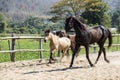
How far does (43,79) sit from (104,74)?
6.77 feet

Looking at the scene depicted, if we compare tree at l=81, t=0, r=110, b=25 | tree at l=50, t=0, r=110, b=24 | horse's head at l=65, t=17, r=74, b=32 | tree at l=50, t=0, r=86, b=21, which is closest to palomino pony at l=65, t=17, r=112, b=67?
horse's head at l=65, t=17, r=74, b=32

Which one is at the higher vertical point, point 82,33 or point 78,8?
point 82,33

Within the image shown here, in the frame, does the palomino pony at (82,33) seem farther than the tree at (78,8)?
No

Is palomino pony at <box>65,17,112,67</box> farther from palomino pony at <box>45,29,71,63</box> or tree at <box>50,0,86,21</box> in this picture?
tree at <box>50,0,86,21</box>

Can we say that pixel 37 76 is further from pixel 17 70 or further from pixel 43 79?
pixel 17 70

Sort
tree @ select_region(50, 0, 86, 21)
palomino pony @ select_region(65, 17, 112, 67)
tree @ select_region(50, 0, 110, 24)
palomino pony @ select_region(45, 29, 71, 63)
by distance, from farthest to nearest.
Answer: tree @ select_region(50, 0, 86, 21) < tree @ select_region(50, 0, 110, 24) < palomino pony @ select_region(45, 29, 71, 63) < palomino pony @ select_region(65, 17, 112, 67)

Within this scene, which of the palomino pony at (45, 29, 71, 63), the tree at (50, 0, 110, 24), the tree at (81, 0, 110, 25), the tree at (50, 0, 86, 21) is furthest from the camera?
the tree at (50, 0, 86, 21)

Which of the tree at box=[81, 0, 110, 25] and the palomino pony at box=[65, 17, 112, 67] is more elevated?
the palomino pony at box=[65, 17, 112, 67]

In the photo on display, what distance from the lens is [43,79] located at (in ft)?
29.8

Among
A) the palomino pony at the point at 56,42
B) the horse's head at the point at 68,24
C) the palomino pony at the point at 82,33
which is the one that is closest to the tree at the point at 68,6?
the palomino pony at the point at 56,42

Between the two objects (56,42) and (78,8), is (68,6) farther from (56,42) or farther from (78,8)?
(56,42)

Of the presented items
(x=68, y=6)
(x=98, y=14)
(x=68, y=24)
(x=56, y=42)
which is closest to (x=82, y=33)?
(x=68, y=24)

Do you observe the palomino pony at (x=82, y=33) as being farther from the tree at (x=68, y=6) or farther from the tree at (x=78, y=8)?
the tree at (x=68, y=6)

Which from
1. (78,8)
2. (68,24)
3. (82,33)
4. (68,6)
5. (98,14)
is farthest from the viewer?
(68,6)
